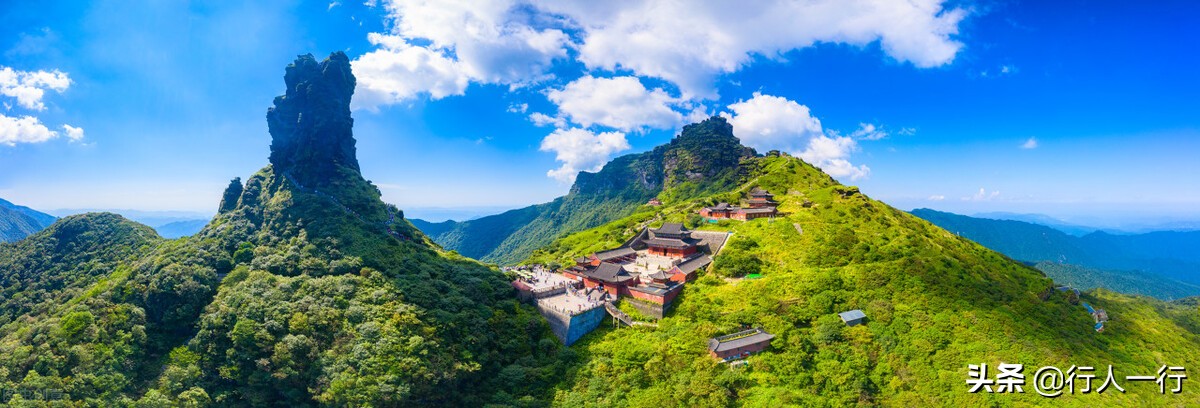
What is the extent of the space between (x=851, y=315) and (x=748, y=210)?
3243cm

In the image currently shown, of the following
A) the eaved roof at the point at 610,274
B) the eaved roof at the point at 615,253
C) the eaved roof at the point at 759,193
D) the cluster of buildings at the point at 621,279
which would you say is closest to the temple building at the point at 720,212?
the eaved roof at the point at 759,193

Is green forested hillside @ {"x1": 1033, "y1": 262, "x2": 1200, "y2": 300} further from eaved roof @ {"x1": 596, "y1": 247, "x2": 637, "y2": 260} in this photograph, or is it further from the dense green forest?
eaved roof @ {"x1": 596, "y1": 247, "x2": 637, "y2": 260}

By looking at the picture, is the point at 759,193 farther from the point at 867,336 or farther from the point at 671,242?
the point at 867,336

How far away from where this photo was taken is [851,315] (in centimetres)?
4353

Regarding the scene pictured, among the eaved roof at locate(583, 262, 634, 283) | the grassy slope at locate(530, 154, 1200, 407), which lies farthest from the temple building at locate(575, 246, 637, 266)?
the grassy slope at locate(530, 154, 1200, 407)

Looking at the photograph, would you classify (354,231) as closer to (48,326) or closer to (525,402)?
(48,326)

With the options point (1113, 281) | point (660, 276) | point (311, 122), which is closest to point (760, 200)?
point (660, 276)

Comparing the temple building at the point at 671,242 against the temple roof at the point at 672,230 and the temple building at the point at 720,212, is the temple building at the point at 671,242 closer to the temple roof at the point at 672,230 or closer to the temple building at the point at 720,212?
the temple roof at the point at 672,230

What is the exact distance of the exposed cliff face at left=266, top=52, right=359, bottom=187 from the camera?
79.8 m

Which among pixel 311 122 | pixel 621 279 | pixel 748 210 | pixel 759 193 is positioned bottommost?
pixel 621 279

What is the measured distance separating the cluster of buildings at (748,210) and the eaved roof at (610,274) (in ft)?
90.9

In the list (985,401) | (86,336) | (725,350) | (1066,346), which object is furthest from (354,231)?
(1066,346)

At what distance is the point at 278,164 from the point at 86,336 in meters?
44.1

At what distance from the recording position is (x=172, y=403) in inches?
1535
